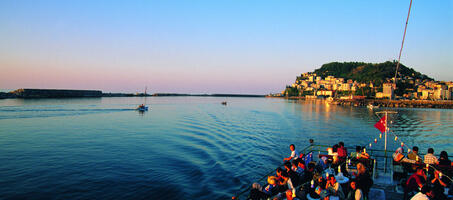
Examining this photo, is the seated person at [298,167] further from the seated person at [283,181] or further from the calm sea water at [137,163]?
the calm sea water at [137,163]

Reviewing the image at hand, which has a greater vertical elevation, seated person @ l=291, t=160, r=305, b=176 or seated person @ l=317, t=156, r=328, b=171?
seated person @ l=291, t=160, r=305, b=176

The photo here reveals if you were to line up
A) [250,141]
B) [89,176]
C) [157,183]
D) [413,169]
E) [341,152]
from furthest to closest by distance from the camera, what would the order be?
Result: 1. [250,141]
2. [89,176]
3. [157,183]
4. [341,152]
5. [413,169]

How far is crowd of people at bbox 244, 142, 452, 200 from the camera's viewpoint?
368 inches

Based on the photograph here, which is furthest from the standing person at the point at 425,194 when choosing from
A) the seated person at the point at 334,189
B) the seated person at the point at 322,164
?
the seated person at the point at 322,164

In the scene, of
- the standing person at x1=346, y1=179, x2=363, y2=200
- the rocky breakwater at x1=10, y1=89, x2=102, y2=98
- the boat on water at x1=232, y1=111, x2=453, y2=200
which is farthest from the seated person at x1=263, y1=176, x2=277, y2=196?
the rocky breakwater at x1=10, y1=89, x2=102, y2=98

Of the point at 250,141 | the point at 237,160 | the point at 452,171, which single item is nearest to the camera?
the point at 452,171

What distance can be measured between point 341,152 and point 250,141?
17759mm

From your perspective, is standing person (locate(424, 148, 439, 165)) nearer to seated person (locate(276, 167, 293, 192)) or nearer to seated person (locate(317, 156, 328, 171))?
seated person (locate(317, 156, 328, 171))

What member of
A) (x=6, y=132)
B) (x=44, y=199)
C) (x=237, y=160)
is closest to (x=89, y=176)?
(x=44, y=199)

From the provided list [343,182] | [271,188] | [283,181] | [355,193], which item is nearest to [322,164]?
[343,182]

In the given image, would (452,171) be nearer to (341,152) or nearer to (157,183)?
(341,152)

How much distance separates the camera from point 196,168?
19641mm

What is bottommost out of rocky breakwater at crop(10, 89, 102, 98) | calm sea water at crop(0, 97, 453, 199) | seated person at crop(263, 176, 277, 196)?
calm sea water at crop(0, 97, 453, 199)

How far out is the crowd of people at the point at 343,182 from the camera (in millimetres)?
9344
